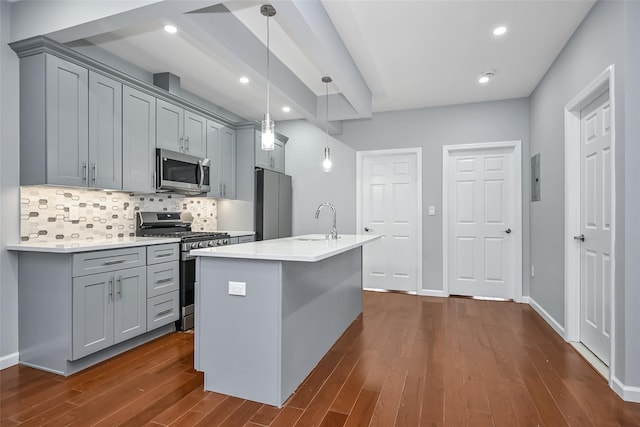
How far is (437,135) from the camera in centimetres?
489

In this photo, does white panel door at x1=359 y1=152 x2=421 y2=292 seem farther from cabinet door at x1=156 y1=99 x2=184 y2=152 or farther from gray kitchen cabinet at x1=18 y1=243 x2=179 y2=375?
gray kitchen cabinet at x1=18 y1=243 x2=179 y2=375

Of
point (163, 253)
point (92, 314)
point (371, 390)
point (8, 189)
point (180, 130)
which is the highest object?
point (180, 130)

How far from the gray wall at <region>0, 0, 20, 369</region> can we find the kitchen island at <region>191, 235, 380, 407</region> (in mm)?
1485

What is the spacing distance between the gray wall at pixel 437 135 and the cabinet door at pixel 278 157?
113 cm

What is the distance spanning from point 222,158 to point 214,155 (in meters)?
0.16

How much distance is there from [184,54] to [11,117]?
4.72 ft

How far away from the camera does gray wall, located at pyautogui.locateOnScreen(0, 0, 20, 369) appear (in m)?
2.51

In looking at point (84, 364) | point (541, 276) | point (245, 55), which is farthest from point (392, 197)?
point (84, 364)

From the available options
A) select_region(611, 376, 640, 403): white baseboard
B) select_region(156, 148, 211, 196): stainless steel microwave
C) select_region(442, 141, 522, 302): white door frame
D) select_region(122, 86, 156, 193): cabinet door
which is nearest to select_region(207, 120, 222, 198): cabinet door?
select_region(156, 148, 211, 196): stainless steel microwave

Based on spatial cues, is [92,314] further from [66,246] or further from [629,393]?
[629,393]

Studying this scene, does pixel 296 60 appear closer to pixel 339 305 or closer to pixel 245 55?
pixel 245 55

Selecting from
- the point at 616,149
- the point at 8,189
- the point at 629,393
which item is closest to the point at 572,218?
the point at 616,149

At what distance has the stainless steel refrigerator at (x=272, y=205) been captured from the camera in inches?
185

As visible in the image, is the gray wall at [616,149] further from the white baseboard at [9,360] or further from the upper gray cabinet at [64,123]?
the white baseboard at [9,360]
